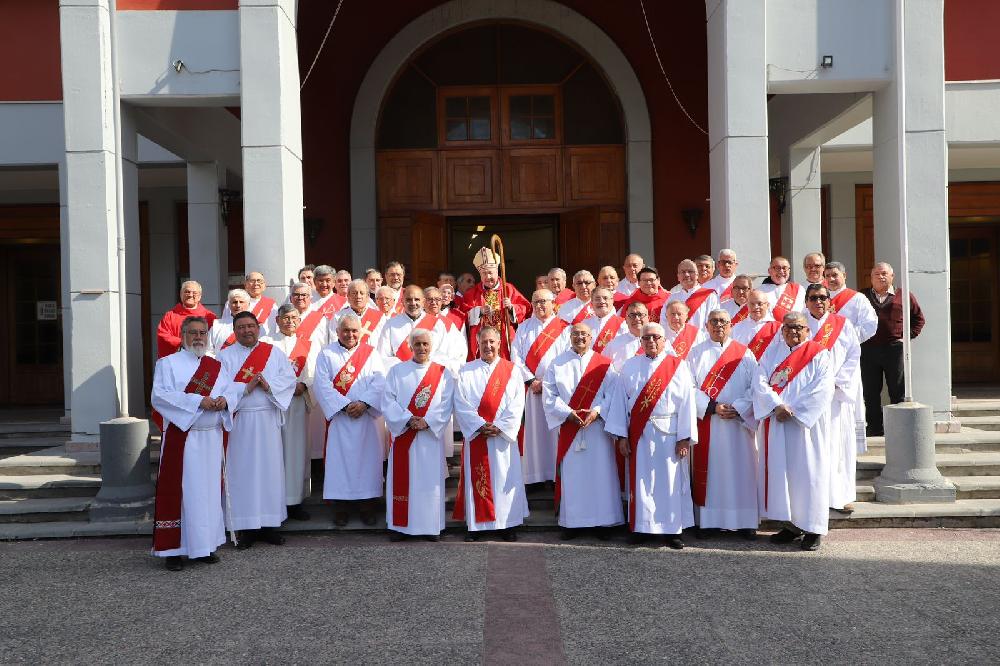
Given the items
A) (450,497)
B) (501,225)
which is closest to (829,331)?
(450,497)

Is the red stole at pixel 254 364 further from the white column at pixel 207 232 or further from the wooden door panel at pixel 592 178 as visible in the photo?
the wooden door panel at pixel 592 178

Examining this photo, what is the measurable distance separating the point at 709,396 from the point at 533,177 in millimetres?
6313

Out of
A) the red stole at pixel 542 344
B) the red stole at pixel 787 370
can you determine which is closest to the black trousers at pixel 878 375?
the red stole at pixel 787 370

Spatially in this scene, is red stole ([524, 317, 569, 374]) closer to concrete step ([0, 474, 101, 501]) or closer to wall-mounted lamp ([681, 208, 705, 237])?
concrete step ([0, 474, 101, 501])

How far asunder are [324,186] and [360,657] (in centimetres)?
883

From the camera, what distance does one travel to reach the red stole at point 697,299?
8.53m

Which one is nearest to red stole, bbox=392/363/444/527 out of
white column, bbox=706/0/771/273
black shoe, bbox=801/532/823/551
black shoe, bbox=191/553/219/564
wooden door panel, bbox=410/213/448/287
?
black shoe, bbox=191/553/219/564

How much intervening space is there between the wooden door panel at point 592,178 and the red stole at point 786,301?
14.3ft

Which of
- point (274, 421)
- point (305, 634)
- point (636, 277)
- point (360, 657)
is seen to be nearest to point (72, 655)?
point (305, 634)

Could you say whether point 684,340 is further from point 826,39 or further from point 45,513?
point 45,513

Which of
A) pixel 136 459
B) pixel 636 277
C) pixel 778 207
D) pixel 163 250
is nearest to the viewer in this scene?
pixel 136 459

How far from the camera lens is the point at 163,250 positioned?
14406mm

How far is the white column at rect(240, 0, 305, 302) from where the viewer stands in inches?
342

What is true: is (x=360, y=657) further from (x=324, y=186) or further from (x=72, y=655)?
(x=324, y=186)
